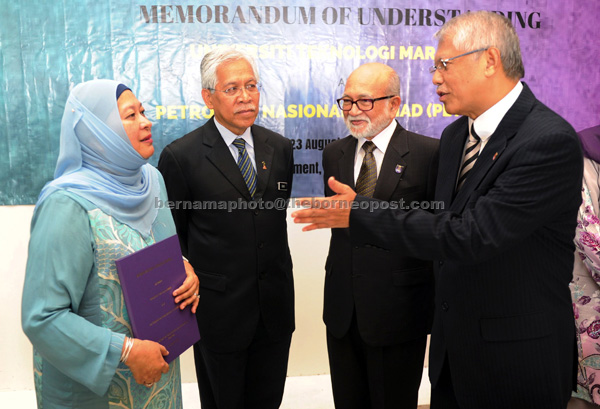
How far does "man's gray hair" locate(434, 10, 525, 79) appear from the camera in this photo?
5.52 feet

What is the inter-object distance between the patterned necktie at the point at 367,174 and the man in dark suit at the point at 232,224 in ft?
1.35

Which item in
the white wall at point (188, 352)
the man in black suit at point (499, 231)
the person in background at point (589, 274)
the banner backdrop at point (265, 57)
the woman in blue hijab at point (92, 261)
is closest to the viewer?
the woman in blue hijab at point (92, 261)

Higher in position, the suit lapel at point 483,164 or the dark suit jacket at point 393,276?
the suit lapel at point 483,164

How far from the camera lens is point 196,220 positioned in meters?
2.35

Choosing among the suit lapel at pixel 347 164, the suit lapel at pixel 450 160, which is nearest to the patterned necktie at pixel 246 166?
the suit lapel at pixel 347 164

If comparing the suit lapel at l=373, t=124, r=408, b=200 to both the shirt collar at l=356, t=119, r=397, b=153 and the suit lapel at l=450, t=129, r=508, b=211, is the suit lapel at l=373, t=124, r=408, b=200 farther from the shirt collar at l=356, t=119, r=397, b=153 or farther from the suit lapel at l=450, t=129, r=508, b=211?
the suit lapel at l=450, t=129, r=508, b=211

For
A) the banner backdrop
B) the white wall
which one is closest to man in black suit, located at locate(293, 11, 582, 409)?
the banner backdrop

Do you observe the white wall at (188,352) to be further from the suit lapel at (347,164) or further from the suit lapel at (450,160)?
the suit lapel at (450,160)

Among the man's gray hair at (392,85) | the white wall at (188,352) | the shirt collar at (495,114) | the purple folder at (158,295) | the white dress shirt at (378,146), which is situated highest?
the man's gray hair at (392,85)

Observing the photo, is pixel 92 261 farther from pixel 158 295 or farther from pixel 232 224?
pixel 232 224

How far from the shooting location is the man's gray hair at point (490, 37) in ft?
5.52

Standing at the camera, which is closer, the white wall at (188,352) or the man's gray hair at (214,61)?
the man's gray hair at (214,61)

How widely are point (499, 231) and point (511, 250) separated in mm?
146

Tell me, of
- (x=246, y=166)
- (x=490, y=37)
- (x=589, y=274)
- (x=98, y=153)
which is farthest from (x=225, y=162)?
(x=589, y=274)
